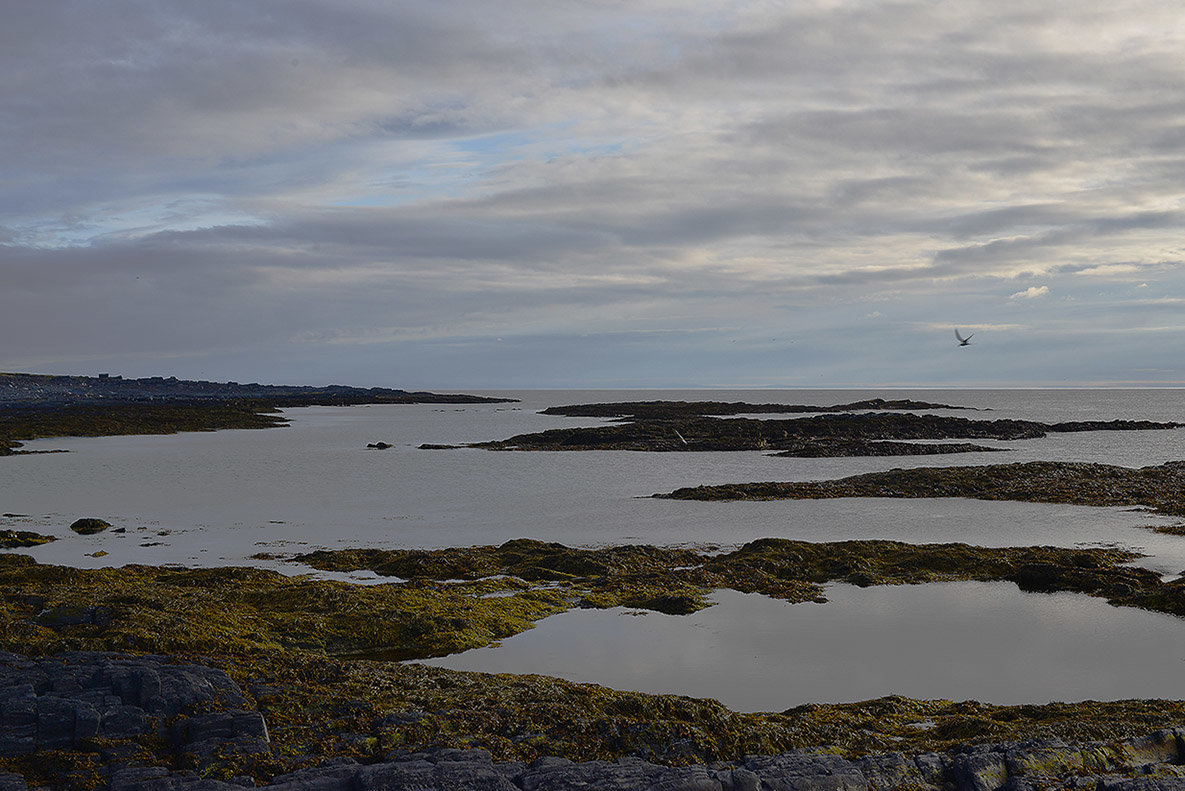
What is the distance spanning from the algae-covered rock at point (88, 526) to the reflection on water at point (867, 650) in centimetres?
1958

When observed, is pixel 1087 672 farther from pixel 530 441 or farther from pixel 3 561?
pixel 530 441

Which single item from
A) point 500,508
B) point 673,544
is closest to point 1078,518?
point 673,544

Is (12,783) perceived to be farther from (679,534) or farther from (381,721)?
(679,534)

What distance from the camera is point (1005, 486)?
40.4 meters

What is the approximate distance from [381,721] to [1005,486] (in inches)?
1431

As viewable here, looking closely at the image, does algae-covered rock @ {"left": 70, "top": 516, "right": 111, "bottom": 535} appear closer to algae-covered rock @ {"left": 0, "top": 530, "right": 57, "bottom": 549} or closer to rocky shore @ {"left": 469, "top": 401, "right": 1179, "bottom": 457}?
algae-covered rock @ {"left": 0, "top": 530, "right": 57, "bottom": 549}

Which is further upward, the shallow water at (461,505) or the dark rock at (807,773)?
the dark rock at (807,773)

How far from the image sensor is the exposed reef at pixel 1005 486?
37375 mm

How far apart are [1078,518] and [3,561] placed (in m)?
33.8

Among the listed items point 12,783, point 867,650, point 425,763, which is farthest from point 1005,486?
point 12,783

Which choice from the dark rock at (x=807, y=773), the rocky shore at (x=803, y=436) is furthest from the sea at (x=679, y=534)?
the rocky shore at (x=803, y=436)

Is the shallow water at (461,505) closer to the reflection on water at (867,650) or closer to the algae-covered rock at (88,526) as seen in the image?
the algae-covered rock at (88,526)

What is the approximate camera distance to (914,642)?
16.6m

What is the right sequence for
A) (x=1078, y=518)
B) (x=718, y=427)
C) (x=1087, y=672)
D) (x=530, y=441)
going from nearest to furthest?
(x=1087, y=672) → (x=1078, y=518) → (x=530, y=441) → (x=718, y=427)
